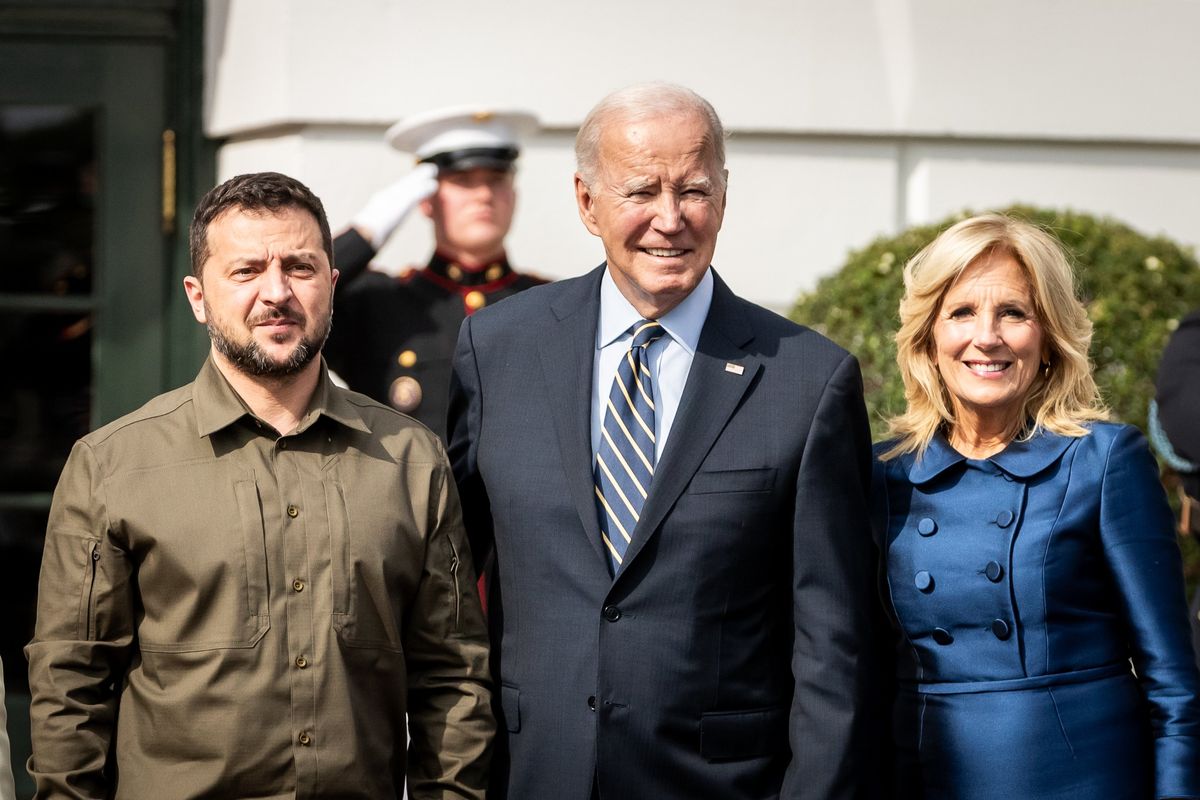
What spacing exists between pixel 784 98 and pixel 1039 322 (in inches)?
107

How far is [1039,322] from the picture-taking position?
2986mm

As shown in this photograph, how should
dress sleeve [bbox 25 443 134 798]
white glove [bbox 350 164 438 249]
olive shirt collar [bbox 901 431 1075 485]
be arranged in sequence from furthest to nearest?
white glove [bbox 350 164 438 249] → olive shirt collar [bbox 901 431 1075 485] → dress sleeve [bbox 25 443 134 798]

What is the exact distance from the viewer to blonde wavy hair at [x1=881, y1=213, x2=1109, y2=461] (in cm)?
297

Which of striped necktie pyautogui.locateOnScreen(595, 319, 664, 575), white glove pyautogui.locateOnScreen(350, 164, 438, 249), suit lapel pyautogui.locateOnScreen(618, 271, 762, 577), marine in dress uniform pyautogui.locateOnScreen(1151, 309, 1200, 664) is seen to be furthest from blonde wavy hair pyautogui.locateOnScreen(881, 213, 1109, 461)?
white glove pyautogui.locateOnScreen(350, 164, 438, 249)

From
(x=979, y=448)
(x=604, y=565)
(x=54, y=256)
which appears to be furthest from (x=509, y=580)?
(x=54, y=256)

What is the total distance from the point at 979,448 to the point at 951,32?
3012mm

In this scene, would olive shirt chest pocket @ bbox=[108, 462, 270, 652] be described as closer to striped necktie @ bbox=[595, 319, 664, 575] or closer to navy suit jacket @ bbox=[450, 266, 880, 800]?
navy suit jacket @ bbox=[450, 266, 880, 800]

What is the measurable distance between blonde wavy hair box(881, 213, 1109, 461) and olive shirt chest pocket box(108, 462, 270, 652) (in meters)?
1.28

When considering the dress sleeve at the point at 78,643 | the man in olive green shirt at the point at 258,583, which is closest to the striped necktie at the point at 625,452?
the man in olive green shirt at the point at 258,583

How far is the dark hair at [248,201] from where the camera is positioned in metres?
2.74

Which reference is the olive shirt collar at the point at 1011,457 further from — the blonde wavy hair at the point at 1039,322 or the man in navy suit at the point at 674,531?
the man in navy suit at the point at 674,531

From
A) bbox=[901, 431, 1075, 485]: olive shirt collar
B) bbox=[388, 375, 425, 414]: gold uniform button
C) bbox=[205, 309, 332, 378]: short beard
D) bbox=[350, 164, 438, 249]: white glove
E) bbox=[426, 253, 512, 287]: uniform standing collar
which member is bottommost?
bbox=[901, 431, 1075, 485]: olive shirt collar

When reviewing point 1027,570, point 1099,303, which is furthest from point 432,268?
point 1027,570

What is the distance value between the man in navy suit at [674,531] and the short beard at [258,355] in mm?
394
